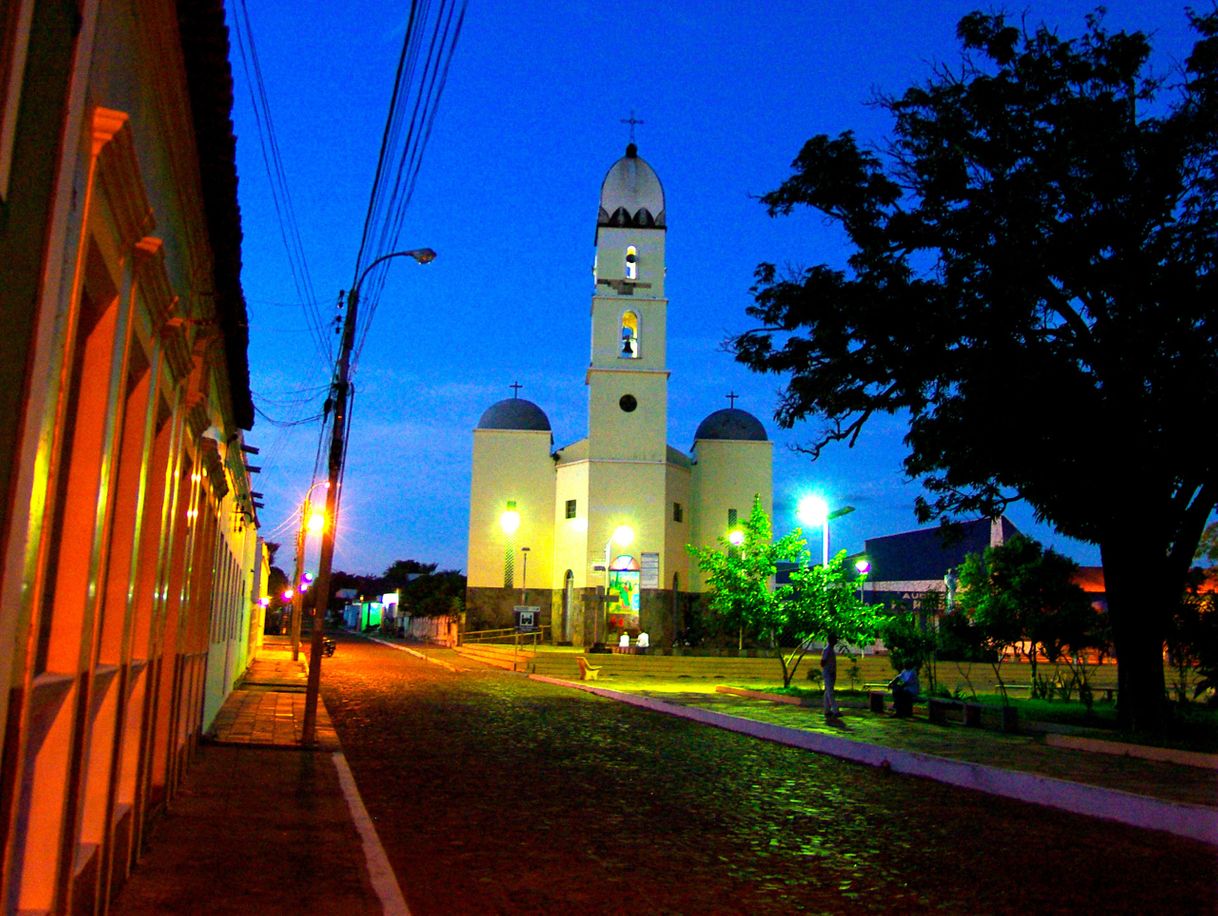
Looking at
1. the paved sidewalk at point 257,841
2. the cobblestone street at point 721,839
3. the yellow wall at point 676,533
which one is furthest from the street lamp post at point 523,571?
the paved sidewalk at point 257,841

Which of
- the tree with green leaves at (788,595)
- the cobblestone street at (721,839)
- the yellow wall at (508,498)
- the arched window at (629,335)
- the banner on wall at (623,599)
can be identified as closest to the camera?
the cobblestone street at (721,839)

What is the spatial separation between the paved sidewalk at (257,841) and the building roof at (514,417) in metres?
41.0

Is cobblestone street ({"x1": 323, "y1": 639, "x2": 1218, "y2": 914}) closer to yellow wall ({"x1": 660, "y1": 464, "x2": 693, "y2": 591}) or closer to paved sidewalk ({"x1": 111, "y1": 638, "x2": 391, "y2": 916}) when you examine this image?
paved sidewalk ({"x1": 111, "y1": 638, "x2": 391, "y2": 916})

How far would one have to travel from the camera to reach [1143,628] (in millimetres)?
16156

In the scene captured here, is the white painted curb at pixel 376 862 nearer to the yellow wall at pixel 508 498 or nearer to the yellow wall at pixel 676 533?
the yellow wall at pixel 676 533

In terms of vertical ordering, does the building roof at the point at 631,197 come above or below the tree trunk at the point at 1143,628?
above

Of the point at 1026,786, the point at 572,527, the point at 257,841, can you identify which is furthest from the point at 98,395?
the point at 572,527

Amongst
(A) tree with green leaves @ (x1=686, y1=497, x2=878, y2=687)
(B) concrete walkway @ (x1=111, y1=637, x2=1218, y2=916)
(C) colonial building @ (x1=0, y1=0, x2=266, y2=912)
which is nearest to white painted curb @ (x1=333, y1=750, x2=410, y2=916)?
(B) concrete walkway @ (x1=111, y1=637, x2=1218, y2=916)

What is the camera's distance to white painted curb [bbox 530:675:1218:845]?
28.9 feet

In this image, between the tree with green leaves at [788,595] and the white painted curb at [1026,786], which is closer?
the white painted curb at [1026,786]

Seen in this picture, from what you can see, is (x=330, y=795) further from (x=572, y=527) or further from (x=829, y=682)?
(x=572, y=527)

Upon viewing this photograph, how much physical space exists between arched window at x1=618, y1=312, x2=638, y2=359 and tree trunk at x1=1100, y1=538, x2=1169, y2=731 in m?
35.0

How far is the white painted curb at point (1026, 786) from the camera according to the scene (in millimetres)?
8805

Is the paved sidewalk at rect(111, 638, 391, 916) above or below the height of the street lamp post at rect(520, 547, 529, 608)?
below
